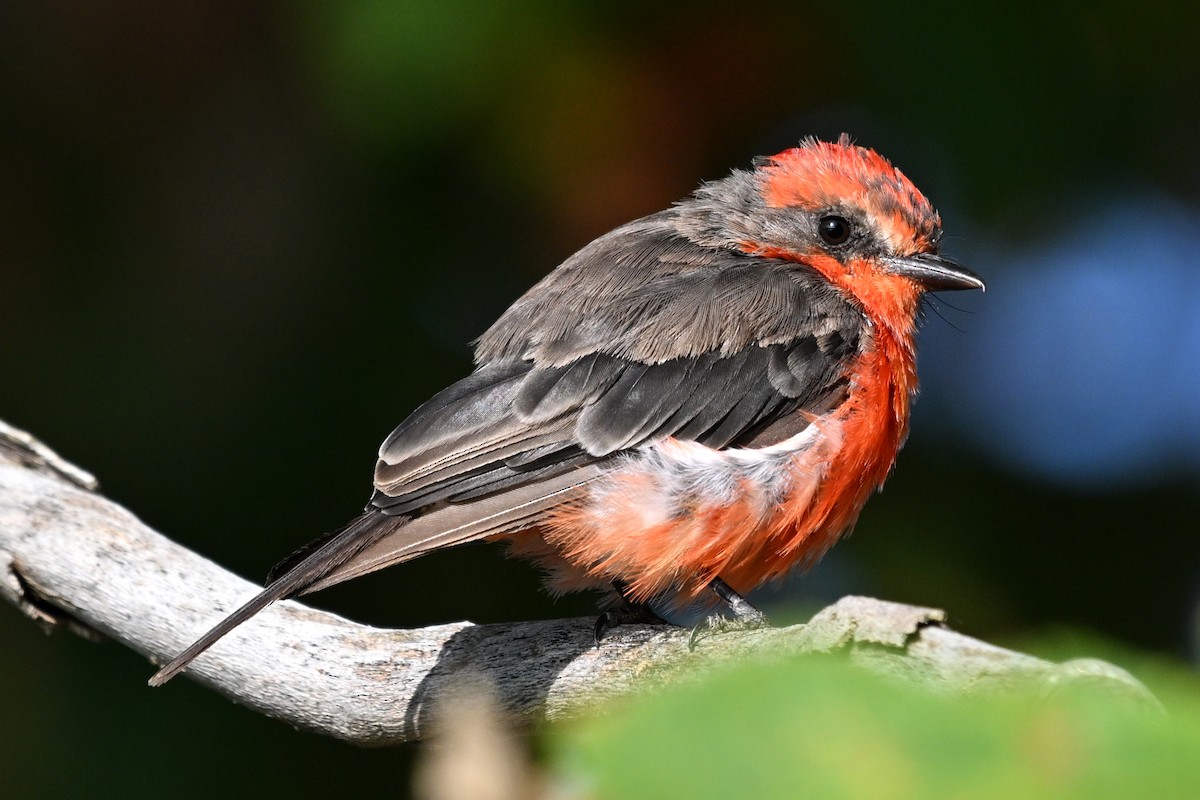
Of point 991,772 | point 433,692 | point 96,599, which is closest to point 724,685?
A: point 991,772

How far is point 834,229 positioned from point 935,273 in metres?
0.48

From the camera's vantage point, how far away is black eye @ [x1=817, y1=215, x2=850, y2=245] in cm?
538

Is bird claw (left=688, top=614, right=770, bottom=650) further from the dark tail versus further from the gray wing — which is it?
the dark tail

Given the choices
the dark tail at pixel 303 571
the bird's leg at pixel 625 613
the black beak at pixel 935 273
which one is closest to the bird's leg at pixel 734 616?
the bird's leg at pixel 625 613

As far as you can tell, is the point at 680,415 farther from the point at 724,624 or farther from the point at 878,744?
the point at 878,744

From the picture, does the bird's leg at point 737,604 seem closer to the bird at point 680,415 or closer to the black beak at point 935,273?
the bird at point 680,415

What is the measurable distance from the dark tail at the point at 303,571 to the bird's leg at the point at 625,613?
2.92 ft

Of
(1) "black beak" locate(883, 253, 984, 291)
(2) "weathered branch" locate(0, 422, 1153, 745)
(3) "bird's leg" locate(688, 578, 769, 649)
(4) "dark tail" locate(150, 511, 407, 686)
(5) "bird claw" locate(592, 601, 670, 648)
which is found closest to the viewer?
(4) "dark tail" locate(150, 511, 407, 686)

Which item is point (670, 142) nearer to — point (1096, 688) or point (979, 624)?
point (979, 624)

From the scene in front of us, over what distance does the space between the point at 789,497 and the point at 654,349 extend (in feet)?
2.52

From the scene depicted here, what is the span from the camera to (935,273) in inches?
206

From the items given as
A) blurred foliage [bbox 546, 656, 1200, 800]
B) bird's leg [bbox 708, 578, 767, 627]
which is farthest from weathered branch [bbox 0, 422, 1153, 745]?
blurred foliage [bbox 546, 656, 1200, 800]

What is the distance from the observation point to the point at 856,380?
4.71m

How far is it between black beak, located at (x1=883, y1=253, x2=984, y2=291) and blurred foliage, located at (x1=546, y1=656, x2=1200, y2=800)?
441 centimetres
